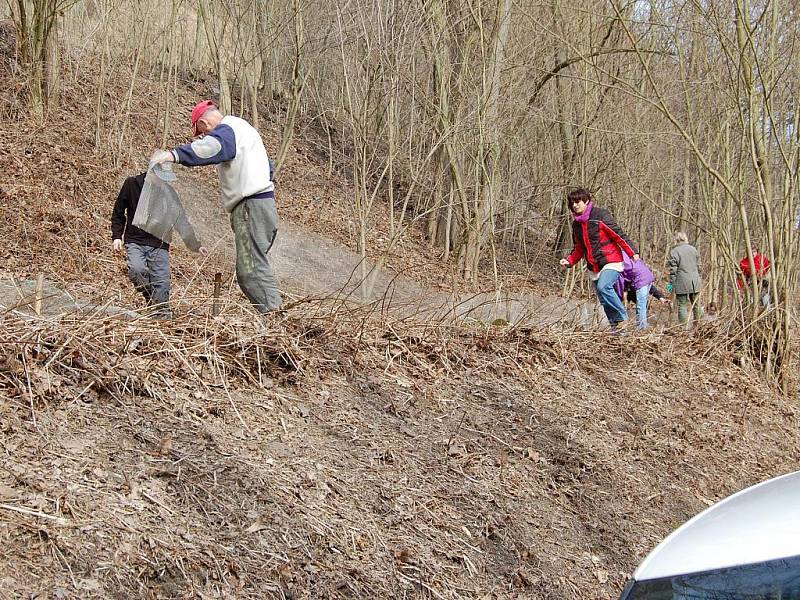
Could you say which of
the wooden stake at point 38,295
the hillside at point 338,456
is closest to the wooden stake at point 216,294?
the hillside at point 338,456

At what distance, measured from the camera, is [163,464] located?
12.0ft

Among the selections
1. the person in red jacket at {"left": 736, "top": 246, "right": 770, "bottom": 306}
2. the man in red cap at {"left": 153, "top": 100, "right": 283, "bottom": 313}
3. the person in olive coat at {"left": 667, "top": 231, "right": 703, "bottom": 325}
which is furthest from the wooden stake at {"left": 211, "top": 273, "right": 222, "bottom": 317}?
the person in olive coat at {"left": 667, "top": 231, "right": 703, "bottom": 325}

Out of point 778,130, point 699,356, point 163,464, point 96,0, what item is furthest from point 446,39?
point 163,464

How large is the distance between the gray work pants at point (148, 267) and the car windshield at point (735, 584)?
5271 mm

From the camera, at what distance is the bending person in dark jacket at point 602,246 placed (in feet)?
27.5

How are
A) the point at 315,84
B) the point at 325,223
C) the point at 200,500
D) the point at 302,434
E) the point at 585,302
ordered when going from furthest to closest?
the point at 315,84
the point at 325,223
the point at 585,302
the point at 302,434
the point at 200,500

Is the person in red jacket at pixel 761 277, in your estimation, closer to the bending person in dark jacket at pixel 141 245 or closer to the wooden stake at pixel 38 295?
the bending person in dark jacket at pixel 141 245

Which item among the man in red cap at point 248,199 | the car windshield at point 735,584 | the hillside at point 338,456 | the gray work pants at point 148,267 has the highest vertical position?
the man in red cap at point 248,199

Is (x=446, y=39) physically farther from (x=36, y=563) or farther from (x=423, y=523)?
(x=36, y=563)

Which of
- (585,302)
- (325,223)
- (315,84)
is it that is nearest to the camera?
(585,302)

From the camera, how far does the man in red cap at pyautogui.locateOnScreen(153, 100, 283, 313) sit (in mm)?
5555

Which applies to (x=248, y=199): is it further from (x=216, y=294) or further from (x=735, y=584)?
(x=735, y=584)

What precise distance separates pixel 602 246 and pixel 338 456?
4876mm

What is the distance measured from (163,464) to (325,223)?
1591 cm
